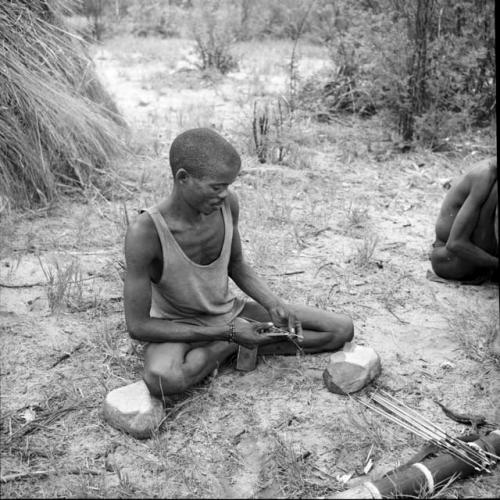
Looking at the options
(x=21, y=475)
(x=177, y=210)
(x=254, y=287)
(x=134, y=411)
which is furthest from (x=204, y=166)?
(x=21, y=475)

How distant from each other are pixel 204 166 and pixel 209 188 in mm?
84

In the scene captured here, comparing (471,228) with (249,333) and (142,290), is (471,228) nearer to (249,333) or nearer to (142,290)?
(249,333)

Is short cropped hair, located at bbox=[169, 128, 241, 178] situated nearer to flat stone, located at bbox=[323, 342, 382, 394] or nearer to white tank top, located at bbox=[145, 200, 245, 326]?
white tank top, located at bbox=[145, 200, 245, 326]

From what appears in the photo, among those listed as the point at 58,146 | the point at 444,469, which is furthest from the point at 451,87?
the point at 444,469

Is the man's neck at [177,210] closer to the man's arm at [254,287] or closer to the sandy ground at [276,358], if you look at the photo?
the man's arm at [254,287]

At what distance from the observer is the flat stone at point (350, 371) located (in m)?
2.75

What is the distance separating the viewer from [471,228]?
3.54 meters

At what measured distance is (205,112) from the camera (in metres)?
6.30

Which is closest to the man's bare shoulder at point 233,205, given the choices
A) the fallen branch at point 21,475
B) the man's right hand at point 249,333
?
the man's right hand at point 249,333

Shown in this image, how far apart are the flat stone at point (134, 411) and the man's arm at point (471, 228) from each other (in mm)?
1817

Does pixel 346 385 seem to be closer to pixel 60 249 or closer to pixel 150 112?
pixel 60 249

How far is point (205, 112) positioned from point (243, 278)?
3571 millimetres

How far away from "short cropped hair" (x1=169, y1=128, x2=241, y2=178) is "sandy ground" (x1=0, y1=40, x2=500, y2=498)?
0.90m

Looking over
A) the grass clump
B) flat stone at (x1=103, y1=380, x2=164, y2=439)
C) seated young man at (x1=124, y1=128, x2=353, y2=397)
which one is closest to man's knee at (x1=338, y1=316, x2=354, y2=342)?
seated young man at (x1=124, y1=128, x2=353, y2=397)
